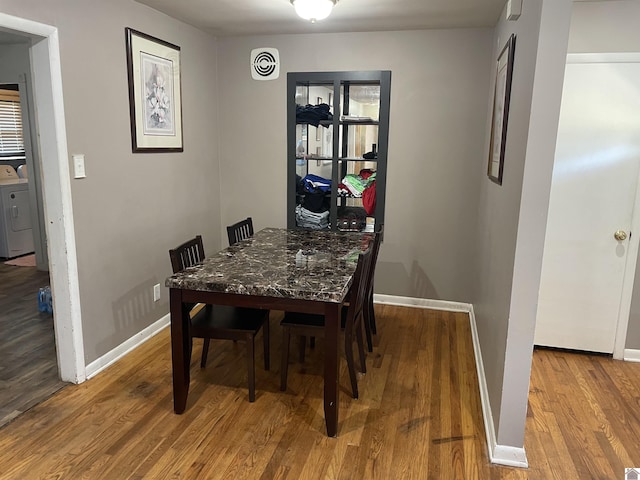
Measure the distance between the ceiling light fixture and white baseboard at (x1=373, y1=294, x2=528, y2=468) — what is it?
7.58ft

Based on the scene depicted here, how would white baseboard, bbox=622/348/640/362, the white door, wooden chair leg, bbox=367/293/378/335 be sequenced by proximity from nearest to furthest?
the white door < white baseboard, bbox=622/348/640/362 < wooden chair leg, bbox=367/293/378/335

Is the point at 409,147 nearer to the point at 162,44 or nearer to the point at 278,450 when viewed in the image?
the point at 162,44

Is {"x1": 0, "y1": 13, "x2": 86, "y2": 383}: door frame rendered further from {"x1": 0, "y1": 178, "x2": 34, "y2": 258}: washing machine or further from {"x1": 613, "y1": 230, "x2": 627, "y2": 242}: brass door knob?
{"x1": 0, "y1": 178, "x2": 34, "y2": 258}: washing machine

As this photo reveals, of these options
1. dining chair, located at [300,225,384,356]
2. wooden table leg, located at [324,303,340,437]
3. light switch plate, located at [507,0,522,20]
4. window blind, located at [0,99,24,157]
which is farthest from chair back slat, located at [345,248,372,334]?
window blind, located at [0,99,24,157]

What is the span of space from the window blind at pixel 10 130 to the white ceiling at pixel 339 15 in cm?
400

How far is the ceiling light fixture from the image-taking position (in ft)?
9.03

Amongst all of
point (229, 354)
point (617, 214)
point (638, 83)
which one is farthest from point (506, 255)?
point (229, 354)

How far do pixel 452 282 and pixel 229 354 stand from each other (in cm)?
199

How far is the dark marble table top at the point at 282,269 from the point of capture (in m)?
2.21

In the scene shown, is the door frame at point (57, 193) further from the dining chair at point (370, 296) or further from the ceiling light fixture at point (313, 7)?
the dining chair at point (370, 296)

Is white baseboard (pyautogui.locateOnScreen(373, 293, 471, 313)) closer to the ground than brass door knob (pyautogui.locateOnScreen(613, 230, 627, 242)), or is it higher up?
closer to the ground

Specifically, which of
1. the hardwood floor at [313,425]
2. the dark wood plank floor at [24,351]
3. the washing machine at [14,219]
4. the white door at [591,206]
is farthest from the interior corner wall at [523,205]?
the washing machine at [14,219]

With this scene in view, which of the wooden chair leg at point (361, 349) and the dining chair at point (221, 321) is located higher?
the dining chair at point (221, 321)

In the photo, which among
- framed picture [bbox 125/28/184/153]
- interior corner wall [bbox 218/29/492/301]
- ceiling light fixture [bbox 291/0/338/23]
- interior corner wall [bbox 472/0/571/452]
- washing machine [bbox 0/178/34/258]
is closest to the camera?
interior corner wall [bbox 472/0/571/452]
